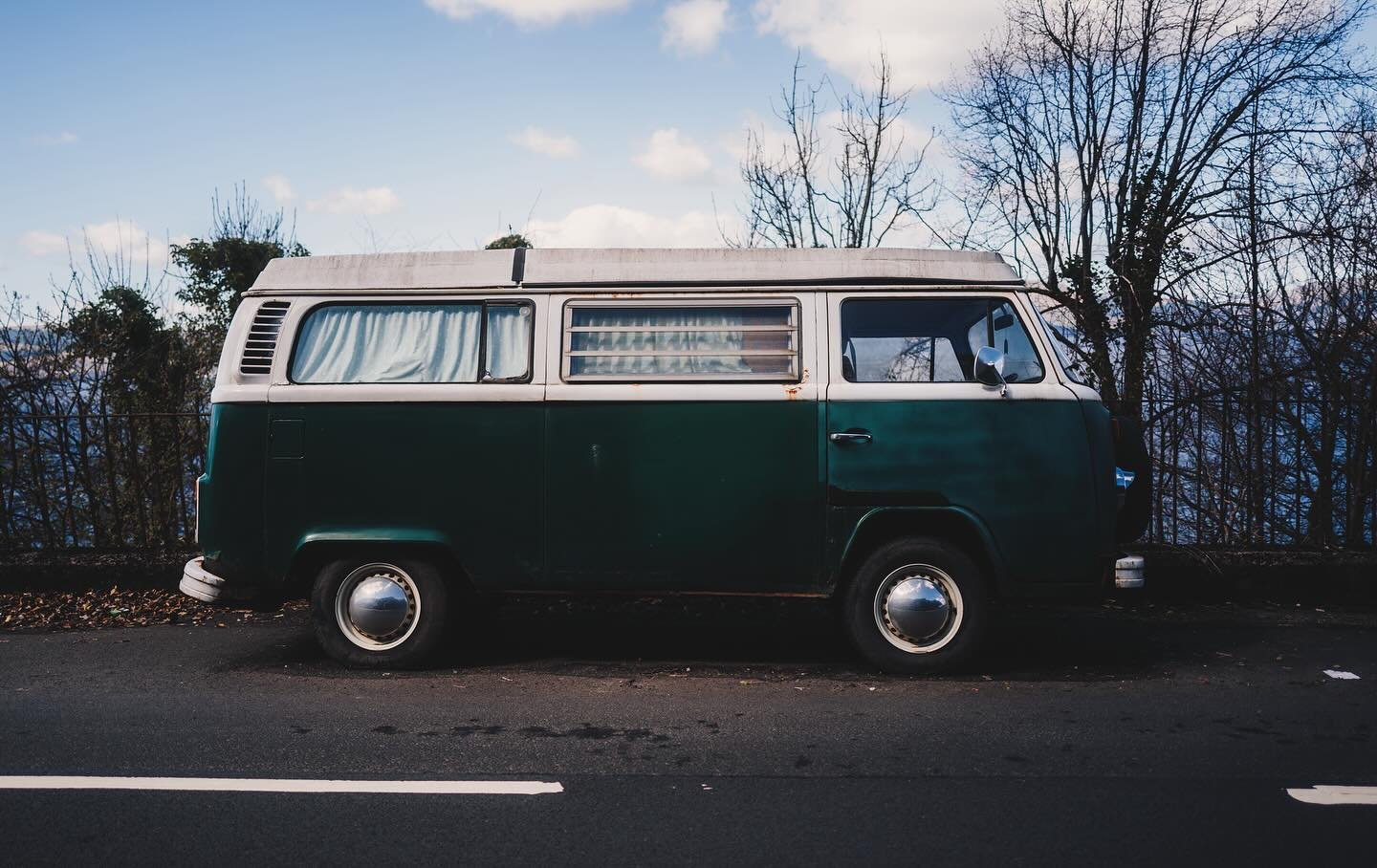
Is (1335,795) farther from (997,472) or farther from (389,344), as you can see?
(389,344)

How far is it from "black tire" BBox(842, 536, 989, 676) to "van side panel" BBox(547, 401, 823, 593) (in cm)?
29

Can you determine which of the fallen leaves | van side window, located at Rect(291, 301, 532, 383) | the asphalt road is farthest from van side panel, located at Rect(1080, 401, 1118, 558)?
the fallen leaves

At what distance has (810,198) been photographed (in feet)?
48.1

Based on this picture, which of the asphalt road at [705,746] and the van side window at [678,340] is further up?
the van side window at [678,340]

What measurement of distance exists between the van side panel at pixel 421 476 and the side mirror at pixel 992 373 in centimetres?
239

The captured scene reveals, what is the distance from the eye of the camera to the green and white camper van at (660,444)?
18.1ft

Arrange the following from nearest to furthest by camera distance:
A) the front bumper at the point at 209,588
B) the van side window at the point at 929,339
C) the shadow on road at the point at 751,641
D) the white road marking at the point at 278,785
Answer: the white road marking at the point at 278,785 < the van side window at the point at 929,339 < the front bumper at the point at 209,588 < the shadow on road at the point at 751,641

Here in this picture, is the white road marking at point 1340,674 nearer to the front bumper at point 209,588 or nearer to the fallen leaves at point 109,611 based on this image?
the front bumper at point 209,588

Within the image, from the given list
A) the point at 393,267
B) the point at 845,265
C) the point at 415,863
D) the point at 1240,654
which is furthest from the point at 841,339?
the point at 415,863

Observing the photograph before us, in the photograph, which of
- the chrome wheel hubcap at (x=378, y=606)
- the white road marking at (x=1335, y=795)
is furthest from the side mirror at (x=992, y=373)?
the chrome wheel hubcap at (x=378, y=606)

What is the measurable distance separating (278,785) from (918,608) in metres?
3.28

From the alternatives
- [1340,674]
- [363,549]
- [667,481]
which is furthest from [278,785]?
[1340,674]

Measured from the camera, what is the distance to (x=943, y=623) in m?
5.62

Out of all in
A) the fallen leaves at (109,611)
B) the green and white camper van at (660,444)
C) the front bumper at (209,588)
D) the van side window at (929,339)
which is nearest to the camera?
the green and white camper van at (660,444)
